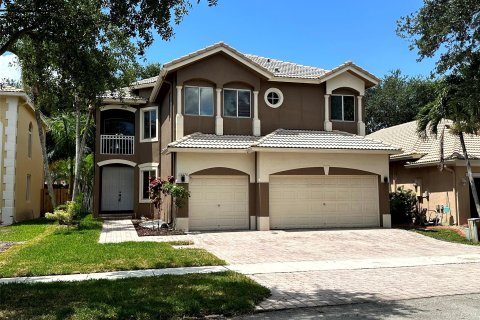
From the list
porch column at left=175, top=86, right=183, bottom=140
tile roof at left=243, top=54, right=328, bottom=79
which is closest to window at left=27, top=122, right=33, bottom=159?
porch column at left=175, top=86, right=183, bottom=140

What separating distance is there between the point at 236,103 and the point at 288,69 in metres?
4.06

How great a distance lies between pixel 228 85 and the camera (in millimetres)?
19469

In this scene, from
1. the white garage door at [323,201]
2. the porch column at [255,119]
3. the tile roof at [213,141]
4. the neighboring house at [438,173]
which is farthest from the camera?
the porch column at [255,119]

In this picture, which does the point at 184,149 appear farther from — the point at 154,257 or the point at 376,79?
the point at 376,79

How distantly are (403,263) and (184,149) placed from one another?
9079mm

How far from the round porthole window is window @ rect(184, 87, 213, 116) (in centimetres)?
273

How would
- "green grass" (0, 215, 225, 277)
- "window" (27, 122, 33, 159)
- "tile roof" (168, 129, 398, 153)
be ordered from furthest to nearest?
1. "window" (27, 122, 33, 159)
2. "tile roof" (168, 129, 398, 153)
3. "green grass" (0, 215, 225, 277)

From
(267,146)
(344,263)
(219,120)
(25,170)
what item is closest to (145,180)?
(25,170)

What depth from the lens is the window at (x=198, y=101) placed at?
62.3 feet

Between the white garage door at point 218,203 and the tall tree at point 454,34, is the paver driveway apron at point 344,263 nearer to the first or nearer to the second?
the white garage door at point 218,203

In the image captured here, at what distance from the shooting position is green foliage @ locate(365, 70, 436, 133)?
4178 centimetres

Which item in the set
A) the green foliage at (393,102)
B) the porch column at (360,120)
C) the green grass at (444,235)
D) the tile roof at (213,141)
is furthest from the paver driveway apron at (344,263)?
the green foliage at (393,102)

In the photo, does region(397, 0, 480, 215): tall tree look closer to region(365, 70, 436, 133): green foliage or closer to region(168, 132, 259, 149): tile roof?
region(168, 132, 259, 149): tile roof

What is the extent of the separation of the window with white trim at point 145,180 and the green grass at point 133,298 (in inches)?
572
